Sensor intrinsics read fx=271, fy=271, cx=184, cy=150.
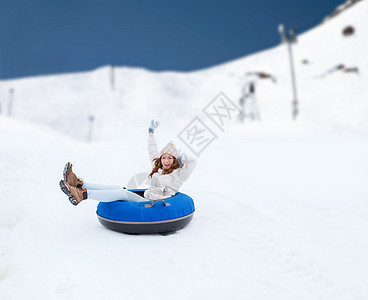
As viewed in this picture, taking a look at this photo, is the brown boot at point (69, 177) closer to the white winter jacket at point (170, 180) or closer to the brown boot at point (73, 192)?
the brown boot at point (73, 192)

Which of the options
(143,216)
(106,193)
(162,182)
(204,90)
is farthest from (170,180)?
(204,90)

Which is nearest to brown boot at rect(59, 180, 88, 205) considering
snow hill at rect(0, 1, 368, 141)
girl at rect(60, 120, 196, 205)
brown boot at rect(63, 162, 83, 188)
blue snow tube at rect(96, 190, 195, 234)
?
brown boot at rect(63, 162, 83, 188)

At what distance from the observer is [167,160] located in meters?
3.97

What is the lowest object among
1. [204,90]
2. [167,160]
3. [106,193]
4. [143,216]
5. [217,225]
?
[217,225]

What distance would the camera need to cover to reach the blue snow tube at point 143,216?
3.48 meters

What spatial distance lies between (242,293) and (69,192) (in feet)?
6.97

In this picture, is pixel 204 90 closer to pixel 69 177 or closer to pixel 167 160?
pixel 167 160

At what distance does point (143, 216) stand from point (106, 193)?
573 millimetres

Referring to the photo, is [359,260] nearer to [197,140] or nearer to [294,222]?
[294,222]

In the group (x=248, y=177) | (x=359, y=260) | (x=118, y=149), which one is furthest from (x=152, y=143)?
(x=118, y=149)

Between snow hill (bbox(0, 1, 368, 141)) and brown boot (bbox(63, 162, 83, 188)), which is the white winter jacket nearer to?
brown boot (bbox(63, 162, 83, 188))

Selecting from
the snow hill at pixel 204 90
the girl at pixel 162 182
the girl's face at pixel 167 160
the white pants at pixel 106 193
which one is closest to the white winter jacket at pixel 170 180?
the girl at pixel 162 182

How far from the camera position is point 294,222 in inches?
169

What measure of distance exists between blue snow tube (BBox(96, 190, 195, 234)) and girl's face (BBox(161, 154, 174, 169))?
537 mm
